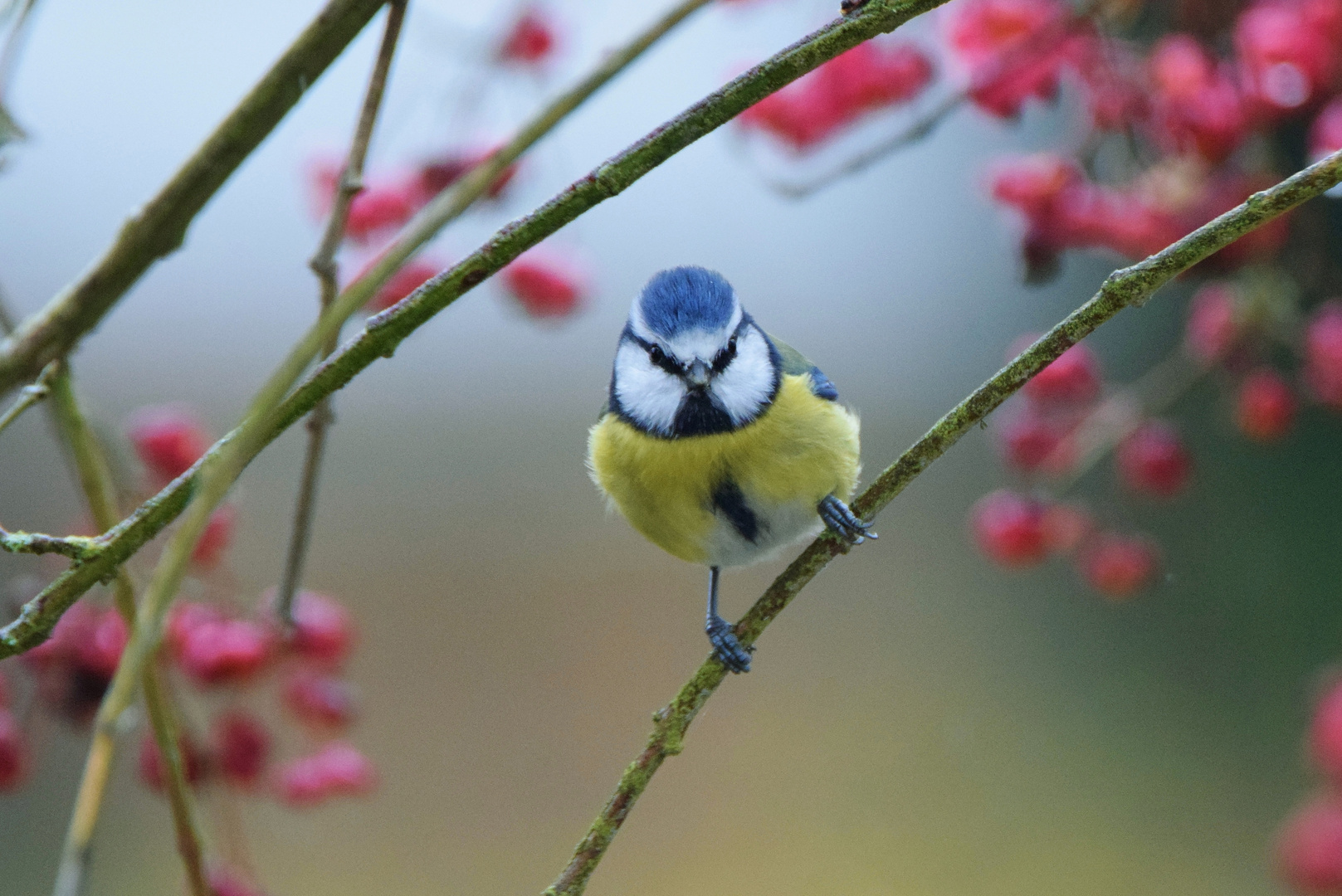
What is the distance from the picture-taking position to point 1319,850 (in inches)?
27.9

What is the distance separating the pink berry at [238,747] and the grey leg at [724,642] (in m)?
0.26

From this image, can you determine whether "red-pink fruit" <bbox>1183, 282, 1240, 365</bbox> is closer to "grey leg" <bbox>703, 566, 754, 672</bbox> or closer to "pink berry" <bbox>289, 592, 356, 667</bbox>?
"grey leg" <bbox>703, 566, 754, 672</bbox>

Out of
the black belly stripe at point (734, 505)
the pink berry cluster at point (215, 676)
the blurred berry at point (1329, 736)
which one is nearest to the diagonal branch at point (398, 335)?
the pink berry cluster at point (215, 676)

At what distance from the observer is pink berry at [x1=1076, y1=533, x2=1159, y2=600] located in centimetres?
76

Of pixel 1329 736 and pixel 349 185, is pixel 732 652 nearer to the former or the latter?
pixel 349 185

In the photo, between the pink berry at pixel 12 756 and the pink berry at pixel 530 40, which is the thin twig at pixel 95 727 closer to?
the pink berry at pixel 12 756

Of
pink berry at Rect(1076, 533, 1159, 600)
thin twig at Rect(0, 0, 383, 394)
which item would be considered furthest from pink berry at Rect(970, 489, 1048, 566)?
thin twig at Rect(0, 0, 383, 394)

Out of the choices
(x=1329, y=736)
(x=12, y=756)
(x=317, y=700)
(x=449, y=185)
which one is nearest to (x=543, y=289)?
(x=449, y=185)

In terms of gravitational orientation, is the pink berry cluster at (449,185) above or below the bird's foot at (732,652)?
above

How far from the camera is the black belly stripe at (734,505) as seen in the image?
0.64 m

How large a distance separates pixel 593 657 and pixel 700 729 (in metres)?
0.15

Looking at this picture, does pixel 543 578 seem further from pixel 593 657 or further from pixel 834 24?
pixel 834 24

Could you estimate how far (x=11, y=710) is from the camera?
65 centimetres

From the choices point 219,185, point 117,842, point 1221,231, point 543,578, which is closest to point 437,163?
point 219,185
